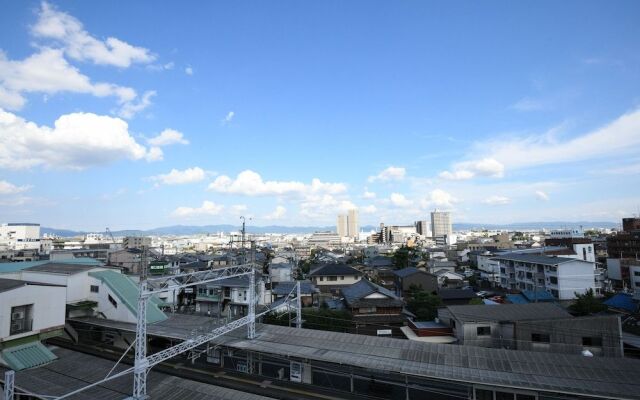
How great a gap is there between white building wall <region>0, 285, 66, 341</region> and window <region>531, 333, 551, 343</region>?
26275 mm

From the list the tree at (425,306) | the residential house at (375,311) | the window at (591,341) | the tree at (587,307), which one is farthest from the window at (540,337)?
the tree at (587,307)

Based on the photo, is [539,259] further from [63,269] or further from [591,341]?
[63,269]

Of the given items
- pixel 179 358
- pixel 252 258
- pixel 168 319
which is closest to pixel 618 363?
pixel 252 258

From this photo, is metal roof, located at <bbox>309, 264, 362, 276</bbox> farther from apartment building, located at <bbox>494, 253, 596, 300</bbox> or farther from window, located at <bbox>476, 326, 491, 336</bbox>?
window, located at <bbox>476, 326, 491, 336</bbox>

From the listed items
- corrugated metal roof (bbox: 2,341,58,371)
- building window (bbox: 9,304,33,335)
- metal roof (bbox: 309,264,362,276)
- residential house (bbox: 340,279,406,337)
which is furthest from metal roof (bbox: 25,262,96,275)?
metal roof (bbox: 309,264,362,276)

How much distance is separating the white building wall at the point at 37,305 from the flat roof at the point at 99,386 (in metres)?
2.08

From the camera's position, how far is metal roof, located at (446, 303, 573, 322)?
21.8 metres

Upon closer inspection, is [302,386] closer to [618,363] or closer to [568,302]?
[618,363]

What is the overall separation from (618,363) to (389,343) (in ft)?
30.2

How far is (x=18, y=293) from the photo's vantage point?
18.2 meters

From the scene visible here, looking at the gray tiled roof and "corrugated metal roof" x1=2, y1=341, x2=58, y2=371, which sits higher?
the gray tiled roof

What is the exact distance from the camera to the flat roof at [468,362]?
511 inches

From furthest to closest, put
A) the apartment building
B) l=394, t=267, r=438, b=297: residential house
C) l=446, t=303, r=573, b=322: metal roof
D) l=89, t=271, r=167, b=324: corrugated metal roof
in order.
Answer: l=394, t=267, r=438, b=297: residential house → the apartment building → l=89, t=271, r=167, b=324: corrugated metal roof → l=446, t=303, r=573, b=322: metal roof

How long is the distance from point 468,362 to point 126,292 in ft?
72.0
